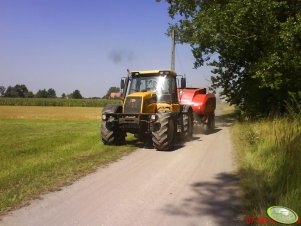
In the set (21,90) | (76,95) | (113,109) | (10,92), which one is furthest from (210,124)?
(21,90)

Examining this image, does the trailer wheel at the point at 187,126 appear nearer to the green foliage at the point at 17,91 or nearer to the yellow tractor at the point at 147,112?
the yellow tractor at the point at 147,112

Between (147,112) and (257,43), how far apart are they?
7687 millimetres

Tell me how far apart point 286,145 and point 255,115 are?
1098cm

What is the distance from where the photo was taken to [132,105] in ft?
40.2

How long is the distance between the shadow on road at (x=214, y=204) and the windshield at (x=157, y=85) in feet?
19.5

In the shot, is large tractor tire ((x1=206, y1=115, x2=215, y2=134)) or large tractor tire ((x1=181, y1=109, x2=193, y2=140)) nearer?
large tractor tire ((x1=181, y1=109, x2=193, y2=140))

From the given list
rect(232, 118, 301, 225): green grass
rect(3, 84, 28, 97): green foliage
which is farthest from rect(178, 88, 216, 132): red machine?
rect(3, 84, 28, 97): green foliage

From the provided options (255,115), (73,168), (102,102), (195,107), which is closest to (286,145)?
(73,168)

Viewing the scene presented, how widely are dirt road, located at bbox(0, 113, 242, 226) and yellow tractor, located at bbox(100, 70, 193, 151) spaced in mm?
2301

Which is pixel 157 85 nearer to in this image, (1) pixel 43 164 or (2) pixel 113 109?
(2) pixel 113 109

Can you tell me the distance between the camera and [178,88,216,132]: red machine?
58.9ft

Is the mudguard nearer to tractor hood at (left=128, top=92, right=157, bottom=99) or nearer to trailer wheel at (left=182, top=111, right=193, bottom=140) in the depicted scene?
tractor hood at (left=128, top=92, right=157, bottom=99)

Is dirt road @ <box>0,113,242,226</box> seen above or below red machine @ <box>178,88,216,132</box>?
below

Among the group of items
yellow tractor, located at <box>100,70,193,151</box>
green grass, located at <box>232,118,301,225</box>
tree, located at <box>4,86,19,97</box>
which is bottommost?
green grass, located at <box>232,118,301,225</box>
